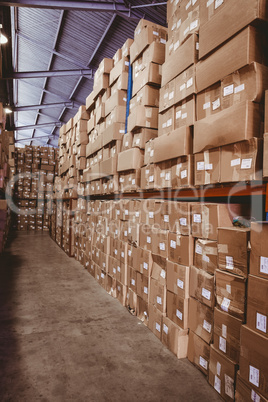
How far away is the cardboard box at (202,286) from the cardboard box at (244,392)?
1.63ft

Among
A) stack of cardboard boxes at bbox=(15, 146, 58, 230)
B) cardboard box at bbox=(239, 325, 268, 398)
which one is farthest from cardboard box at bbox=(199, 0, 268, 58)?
stack of cardboard boxes at bbox=(15, 146, 58, 230)

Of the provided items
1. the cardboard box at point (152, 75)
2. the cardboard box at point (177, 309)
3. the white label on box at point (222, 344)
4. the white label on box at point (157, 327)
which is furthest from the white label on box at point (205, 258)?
the cardboard box at point (152, 75)

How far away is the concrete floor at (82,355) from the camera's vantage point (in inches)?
77.0

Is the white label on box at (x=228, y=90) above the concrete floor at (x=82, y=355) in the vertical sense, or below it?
above

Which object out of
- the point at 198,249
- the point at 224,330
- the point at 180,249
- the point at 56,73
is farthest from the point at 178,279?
the point at 56,73

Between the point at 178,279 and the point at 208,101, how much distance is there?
153 cm

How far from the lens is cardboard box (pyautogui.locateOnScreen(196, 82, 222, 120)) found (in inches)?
83.4

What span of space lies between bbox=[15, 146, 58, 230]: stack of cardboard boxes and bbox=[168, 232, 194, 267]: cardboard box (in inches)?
393

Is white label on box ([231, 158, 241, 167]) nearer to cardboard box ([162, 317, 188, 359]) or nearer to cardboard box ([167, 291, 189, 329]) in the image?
cardboard box ([167, 291, 189, 329])

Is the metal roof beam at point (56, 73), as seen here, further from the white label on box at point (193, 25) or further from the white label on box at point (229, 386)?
the white label on box at point (229, 386)

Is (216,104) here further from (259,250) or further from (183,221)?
(259,250)

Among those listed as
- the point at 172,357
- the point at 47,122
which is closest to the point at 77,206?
the point at 172,357

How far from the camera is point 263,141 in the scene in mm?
1737

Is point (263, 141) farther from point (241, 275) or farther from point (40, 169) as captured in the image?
point (40, 169)
